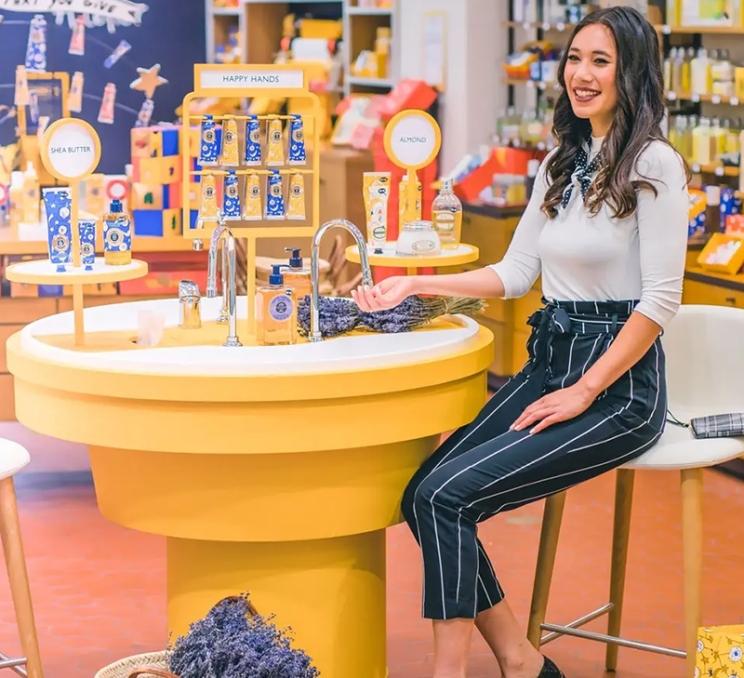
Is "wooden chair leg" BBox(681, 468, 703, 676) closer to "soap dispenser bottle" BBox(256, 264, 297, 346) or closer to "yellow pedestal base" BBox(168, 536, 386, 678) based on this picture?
"yellow pedestal base" BBox(168, 536, 386, 678)

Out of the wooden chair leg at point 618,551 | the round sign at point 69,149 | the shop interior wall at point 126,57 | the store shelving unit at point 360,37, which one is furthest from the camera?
the store shelving unit at point 360,37

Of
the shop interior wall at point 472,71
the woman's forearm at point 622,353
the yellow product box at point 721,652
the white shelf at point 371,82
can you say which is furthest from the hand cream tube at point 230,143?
the white shelf at point 371,82

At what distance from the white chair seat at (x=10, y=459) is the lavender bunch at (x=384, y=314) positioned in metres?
0.72

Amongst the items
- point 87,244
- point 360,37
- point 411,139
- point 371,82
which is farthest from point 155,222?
point 360,37

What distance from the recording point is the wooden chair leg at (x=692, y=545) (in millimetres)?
3334

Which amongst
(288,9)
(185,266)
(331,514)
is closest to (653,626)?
(331,514)

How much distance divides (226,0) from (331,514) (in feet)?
26.6

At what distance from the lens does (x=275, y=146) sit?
3.76 m

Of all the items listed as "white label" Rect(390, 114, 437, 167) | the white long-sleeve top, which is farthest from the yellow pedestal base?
"white label" Rect(390, 114, 437, 167)

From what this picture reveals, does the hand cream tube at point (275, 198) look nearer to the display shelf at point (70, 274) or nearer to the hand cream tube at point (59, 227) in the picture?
the display shelf at point (70, 274)

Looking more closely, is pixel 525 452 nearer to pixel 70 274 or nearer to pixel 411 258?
pixel 411 258

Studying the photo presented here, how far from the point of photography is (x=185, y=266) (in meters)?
5.83

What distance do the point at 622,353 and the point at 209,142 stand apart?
115 cm

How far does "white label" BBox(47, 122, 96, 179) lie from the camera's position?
11.9 feet
